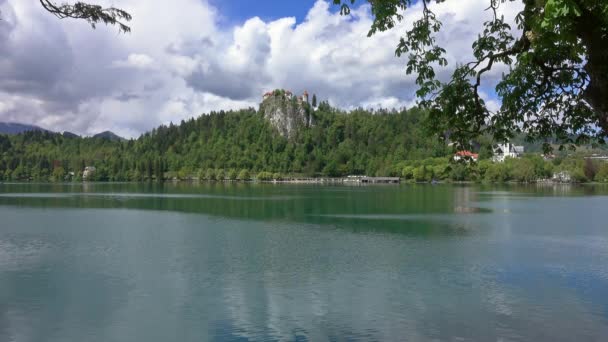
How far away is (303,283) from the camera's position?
23.0 m

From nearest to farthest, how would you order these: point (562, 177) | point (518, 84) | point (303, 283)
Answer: point (518, 84) → point (303, 283) → point (562, 177)

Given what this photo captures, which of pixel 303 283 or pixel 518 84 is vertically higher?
pixel 518 84

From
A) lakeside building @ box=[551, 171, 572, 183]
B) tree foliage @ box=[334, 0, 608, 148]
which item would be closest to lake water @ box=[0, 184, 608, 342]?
tree foliage @ box=[334, 0, 608, 148]

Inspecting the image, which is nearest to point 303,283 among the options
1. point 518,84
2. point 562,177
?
point 518,84

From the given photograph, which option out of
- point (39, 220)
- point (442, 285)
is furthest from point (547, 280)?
point (39, 220)

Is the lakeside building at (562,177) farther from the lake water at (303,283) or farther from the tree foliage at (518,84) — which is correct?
the tree foliage at (518,84)

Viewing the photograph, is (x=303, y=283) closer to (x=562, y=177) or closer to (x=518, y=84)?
(x=518, y=84)

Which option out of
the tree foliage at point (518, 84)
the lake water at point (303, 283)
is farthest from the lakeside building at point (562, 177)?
the tree foliage at point (518, 84)

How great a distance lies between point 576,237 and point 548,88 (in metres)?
33.3

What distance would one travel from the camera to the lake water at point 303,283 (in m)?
17.0

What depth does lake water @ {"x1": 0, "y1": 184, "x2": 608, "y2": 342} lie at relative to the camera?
17.0m

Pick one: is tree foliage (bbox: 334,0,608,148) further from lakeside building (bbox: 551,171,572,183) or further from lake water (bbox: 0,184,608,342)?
lakeside building (bbox: 551,171,572,183)

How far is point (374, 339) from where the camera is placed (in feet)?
52.4

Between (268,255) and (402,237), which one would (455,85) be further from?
(402,237)
